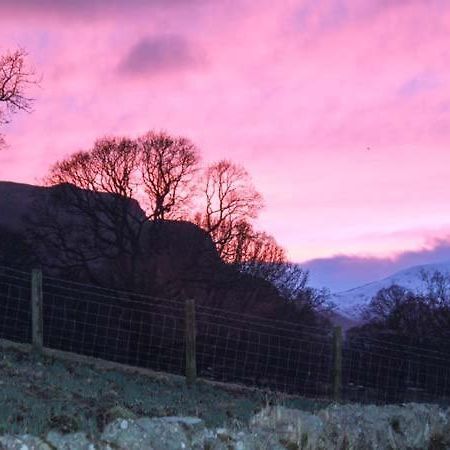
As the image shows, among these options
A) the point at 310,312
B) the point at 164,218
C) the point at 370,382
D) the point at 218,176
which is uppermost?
the point at 218,176

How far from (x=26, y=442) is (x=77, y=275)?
31703 mm

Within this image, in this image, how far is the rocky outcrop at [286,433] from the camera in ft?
15.3

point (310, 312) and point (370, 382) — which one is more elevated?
point (310, 312)

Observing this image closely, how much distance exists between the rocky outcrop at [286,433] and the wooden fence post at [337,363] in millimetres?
5344

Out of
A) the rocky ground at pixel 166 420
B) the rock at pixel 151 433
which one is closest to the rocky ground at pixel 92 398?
the rocky ground at pixel 166 420

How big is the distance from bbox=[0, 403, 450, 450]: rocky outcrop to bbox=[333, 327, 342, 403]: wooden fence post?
5344 mm

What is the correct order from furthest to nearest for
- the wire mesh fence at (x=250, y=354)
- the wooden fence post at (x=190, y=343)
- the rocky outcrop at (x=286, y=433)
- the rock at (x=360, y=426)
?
1. the wire mesh fence at (x=250, y=354)
2. the wooden fence post at (x=190, y=343)
3. the rock at (x=360, y=426)
4. the rocky outcrop at (x=286, y=433)

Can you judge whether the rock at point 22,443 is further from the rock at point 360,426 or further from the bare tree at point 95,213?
the bare tree at point 95,213

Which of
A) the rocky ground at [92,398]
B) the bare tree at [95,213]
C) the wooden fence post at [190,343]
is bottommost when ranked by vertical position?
the rocky ground at [92,398]

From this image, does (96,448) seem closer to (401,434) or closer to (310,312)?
(401,434)

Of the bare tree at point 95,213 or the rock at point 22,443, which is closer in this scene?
the rock at point 22,443

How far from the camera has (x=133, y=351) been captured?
23141 millimetres

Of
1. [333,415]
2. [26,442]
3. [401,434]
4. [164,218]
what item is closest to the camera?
[26,442]

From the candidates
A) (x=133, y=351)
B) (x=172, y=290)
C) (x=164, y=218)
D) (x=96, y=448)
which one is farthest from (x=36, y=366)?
(x=164, y=218)
